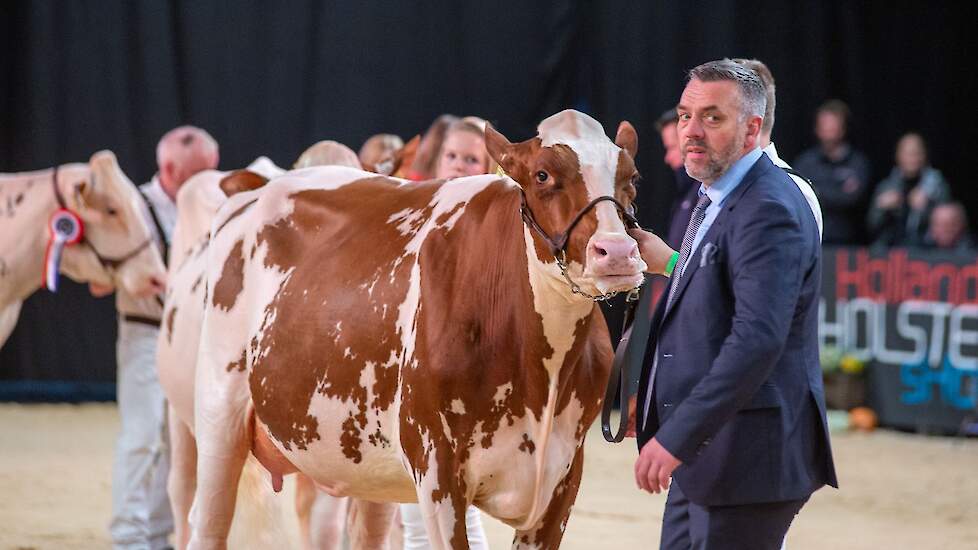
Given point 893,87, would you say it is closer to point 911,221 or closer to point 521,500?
point 911,221

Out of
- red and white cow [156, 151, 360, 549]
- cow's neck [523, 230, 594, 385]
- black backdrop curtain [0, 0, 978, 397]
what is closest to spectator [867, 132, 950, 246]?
black backdrop curtain [0, 0, 978, 397]

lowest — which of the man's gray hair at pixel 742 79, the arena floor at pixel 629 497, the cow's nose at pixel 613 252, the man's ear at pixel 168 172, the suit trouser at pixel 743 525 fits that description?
the arena floor at pixel 629 497

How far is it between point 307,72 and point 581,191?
8.25 m

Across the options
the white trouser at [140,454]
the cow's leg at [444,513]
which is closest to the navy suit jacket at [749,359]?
the cow's leg at [444,513]

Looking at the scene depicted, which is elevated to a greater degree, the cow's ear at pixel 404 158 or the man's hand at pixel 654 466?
the cow's ear at pixel 404 158

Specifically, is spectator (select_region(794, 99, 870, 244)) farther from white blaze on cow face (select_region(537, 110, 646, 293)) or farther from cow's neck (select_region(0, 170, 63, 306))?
white blaze on cow face (select_region(537, 110, 646, 293))

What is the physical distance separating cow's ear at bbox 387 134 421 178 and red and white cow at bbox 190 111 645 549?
122cm

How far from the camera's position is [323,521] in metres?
5.08

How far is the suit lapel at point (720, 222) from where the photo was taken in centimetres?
290

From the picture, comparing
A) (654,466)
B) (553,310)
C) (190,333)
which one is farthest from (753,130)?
(190,333)

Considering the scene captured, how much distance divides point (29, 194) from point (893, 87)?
8806mm

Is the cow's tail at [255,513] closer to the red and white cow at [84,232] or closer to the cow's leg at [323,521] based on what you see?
the cow's leg at [323,521]

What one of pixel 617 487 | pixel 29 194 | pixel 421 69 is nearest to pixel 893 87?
pixel 421 69

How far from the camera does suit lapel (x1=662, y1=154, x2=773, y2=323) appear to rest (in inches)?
114
